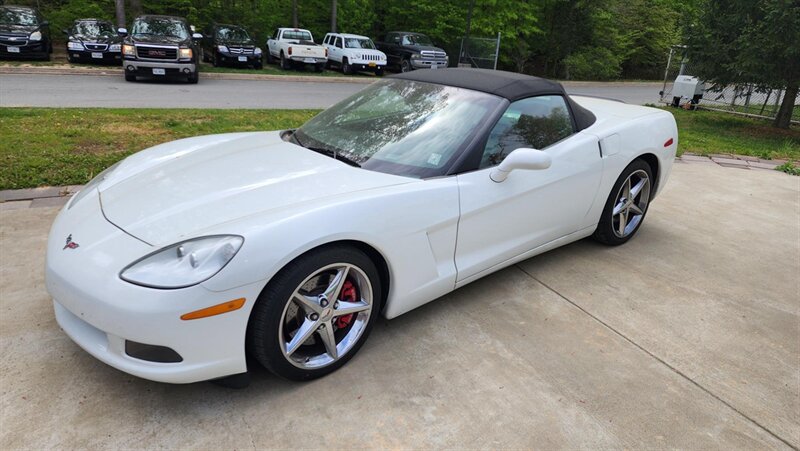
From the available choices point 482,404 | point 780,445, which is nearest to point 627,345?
point 780,445

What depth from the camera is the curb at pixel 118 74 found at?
13422 millimetres

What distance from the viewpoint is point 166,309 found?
200cm

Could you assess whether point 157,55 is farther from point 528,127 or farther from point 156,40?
point 528,127

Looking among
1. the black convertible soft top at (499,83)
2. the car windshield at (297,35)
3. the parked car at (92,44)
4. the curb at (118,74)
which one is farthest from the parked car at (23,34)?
the black convertible soft top at (499,83)

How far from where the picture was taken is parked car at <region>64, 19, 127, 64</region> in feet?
50.2

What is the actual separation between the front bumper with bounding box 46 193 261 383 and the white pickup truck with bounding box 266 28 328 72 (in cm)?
1824

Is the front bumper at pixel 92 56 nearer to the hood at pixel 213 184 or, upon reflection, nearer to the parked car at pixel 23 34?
the parked car at pixel 23 34

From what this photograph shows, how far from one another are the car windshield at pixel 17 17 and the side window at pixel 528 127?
17426 mm

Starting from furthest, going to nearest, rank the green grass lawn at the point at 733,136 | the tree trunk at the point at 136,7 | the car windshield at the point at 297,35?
the car windshield at the point at 297,35
the tree trunk at the point at 136,7
the green grass lawn at the point at 733,136

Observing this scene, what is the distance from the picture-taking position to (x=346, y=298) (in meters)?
2.57

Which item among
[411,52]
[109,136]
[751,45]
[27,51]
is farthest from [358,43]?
[109,136]

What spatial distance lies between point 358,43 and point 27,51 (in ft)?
35.2

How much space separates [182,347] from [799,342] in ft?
11.3

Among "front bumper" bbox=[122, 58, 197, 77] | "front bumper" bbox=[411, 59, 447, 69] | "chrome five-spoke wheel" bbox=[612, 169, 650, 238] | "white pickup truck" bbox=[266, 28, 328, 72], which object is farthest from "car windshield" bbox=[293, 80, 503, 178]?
"front bumper" bbox=[411, 59, 447, 69]
